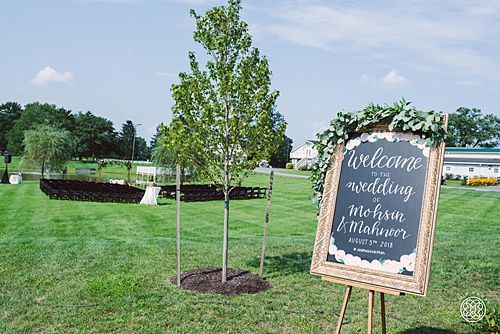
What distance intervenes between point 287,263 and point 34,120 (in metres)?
92.9

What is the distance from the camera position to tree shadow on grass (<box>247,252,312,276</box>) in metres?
8.61

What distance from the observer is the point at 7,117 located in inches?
3836

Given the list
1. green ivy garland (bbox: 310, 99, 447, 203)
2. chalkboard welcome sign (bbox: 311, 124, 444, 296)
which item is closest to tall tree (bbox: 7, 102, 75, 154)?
green ivy garland (bbox: 310, 99, 447, 203)

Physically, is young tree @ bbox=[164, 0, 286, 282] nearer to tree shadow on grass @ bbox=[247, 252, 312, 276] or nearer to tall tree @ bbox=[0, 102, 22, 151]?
tree shadow on grass @ bbox=[247, 252, 312, 276]

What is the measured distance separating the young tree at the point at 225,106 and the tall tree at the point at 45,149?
36878 millimetres

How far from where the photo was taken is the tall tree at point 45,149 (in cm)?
4025

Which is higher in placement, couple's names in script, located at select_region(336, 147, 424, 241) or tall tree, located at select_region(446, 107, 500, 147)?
tall tree, located at select_region(446, 107, 500, 147)

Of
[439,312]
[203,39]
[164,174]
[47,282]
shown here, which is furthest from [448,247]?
[164,174]

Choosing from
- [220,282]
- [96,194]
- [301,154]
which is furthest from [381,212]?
[301,154]

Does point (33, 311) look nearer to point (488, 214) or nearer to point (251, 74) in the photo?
point (251, 74)

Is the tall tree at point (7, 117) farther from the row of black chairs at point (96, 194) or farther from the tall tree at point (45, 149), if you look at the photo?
the row of black chairs at point (96, 194)

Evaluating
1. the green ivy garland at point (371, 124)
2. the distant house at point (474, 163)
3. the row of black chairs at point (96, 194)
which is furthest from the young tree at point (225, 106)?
the distant house at point (474, 163)

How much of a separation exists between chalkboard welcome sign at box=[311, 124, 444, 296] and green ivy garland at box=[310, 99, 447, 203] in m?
0.10

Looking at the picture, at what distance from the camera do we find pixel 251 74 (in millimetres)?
7836
